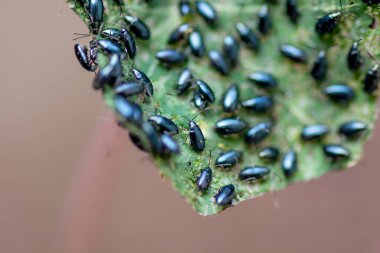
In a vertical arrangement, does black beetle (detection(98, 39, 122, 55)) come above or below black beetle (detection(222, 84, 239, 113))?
above

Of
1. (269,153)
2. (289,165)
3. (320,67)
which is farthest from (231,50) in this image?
(289,165)

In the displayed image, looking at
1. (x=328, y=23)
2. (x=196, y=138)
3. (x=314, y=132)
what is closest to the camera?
(x=196, y=138)

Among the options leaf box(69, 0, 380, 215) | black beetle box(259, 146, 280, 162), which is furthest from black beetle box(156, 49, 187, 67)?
black beetle box(259, 146, 280, 162)

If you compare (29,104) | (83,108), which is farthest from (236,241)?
(29,104)

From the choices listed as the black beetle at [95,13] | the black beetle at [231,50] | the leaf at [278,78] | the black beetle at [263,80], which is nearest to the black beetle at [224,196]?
the leaf at [278,78]

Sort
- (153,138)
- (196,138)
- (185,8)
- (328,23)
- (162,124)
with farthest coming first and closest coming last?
(185,8) < (328,23) < (196,138) < (162,124) < (153,138)

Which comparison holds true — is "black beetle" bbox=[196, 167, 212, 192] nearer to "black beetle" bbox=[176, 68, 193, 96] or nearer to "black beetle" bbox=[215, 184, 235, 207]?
"black beetle" bbox=[215, 184, 235, 207]

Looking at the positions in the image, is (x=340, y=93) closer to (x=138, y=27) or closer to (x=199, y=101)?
(x=199, y=101)
